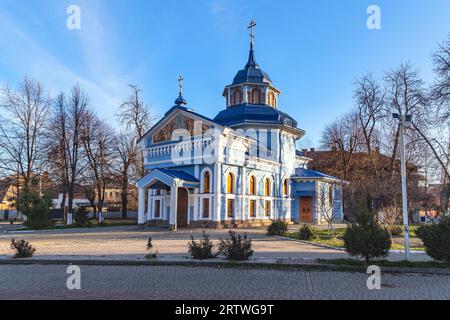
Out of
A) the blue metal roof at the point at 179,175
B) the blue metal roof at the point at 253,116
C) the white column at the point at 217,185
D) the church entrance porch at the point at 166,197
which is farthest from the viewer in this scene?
the blue metal roof at the point at 253,116

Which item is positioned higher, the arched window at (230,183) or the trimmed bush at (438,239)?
the arched window at (230,183)

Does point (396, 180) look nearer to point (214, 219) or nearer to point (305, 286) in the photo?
point (214, 219)

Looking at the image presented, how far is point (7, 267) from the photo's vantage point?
1130 centimetres

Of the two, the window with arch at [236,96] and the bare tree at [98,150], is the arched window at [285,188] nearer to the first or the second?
the window with arch at [236,96]

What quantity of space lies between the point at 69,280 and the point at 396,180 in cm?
2593

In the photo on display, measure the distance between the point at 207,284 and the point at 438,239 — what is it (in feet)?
22.1

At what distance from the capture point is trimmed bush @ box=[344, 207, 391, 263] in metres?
10.8

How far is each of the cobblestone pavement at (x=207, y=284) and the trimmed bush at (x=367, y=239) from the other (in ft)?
3.21

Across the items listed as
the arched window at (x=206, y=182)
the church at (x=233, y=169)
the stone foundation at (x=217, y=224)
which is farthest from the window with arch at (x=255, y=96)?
the arched window at (x=206, y=182)

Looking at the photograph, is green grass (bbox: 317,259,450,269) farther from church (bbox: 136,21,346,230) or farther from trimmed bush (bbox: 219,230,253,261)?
church (bbox: 136,21,346,230)

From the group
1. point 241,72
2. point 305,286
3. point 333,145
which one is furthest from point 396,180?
point 305,286

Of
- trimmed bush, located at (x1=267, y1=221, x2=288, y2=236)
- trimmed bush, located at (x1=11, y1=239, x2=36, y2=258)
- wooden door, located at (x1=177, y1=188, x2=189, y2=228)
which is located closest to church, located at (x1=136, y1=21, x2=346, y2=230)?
wooden door, located at (x1=177, y1=188, x2=189, y2=228)

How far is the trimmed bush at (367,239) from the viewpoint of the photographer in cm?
1077

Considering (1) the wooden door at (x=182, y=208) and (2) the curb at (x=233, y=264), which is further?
(1) the wooden door at (x=182, y=208)
